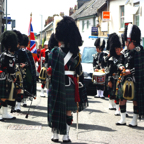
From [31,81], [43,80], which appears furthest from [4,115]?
[43,80]

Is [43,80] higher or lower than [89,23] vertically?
lower

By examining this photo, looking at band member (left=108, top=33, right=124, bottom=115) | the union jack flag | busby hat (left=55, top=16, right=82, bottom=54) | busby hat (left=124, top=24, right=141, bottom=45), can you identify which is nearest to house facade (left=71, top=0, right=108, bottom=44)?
the union jack flag

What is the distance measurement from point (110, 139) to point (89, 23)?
40.5 m

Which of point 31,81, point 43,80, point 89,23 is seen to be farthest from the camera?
point 89,23

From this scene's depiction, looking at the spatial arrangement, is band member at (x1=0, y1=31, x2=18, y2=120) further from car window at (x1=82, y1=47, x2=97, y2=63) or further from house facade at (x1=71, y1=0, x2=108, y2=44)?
house facade at (x1=71, y1=0, x2=108, y2=44)

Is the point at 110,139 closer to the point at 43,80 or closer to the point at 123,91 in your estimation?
the point at 123,91

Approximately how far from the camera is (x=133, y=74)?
306 inches

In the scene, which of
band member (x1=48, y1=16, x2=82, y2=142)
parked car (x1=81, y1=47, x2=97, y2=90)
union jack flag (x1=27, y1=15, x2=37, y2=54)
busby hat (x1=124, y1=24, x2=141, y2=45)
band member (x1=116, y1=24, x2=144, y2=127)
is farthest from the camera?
union jack flag (x1=27, y1=15, x2=37, y2=54)

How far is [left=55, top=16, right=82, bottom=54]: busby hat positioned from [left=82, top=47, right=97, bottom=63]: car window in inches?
368

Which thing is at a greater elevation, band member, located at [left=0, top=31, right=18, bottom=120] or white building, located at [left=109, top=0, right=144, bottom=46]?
white building, located at [left=109, top=0, right=144, bottom=46]

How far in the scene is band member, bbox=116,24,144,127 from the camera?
25.2ft

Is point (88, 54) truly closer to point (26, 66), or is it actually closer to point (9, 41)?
point (26, 66)

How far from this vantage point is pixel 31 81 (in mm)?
10328

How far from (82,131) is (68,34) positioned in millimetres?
2109
